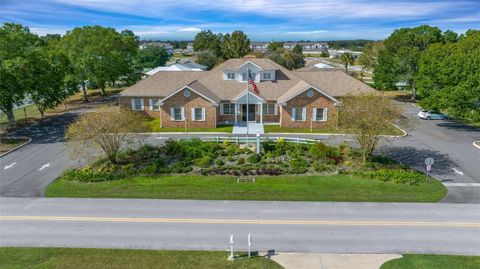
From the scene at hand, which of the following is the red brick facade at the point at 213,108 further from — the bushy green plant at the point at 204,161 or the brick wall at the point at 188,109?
the bushy green plant at the point at 204,161

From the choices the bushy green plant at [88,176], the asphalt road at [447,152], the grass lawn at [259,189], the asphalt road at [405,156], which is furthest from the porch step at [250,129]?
the bushy green plant at [88,176]

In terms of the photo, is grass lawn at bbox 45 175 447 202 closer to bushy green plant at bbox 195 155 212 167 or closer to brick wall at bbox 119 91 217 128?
bushy green plant at bbox 195 155 212 167

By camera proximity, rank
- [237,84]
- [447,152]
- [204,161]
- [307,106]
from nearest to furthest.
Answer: [204,161] < [447,152] < [307,106] < [237,84]

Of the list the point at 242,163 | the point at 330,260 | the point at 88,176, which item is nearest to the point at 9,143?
the point at 88,176

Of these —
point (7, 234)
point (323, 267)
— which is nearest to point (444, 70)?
point (323, 267)

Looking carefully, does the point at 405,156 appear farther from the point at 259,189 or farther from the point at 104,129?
the point at 104,129

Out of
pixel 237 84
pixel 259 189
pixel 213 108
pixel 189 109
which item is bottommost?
pixel 259 189
